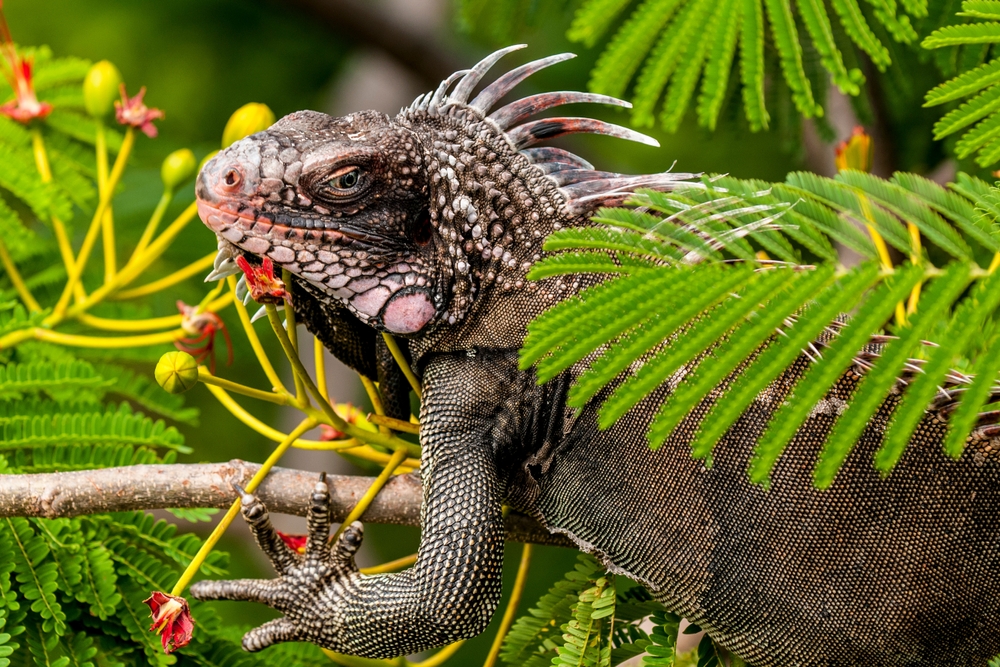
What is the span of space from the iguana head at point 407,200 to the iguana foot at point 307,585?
0.78 m

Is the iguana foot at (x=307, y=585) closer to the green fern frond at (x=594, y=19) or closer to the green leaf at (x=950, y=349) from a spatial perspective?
the green fern frond at (x=594, y=19)

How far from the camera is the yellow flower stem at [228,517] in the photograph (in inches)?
124

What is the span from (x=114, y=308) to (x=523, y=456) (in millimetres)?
2672

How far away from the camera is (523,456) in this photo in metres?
3.68

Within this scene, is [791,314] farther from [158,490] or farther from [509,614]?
[158,490]

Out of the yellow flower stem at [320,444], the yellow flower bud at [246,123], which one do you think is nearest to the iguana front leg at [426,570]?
the yellow flower stem at [320,444]

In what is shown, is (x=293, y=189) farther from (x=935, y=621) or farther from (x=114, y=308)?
(x=935, y=621)

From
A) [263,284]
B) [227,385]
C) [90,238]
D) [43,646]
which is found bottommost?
[43,646]

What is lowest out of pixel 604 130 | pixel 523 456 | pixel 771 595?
pixel 771 595

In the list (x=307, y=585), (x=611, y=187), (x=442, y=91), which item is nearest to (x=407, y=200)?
(x=442, y=91)

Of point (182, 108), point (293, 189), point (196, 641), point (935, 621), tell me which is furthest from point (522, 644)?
point (182, 108)

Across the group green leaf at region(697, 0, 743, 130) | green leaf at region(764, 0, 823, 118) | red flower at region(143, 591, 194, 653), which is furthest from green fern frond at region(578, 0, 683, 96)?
red flower at region(143, 591, 194, 653)

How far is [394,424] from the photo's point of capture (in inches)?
147

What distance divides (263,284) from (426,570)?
1.15 metres
